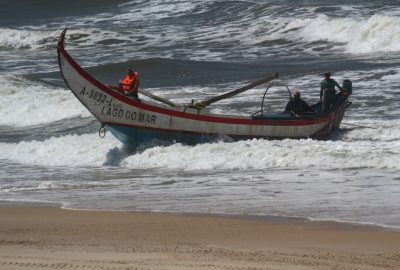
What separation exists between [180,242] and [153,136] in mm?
8472

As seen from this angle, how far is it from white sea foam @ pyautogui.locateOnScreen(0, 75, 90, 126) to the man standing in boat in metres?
6.63

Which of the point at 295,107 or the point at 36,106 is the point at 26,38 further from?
the point at 295,107

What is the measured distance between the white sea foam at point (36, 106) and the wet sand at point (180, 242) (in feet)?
39.6

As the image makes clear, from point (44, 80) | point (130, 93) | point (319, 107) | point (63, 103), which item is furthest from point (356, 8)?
point (130, 93)

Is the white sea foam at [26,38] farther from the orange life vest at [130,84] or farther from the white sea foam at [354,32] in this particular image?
the orange life vest at [130,84]

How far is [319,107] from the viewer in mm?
19062

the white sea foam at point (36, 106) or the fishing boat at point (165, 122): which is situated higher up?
the fishing boat at point (165, 122)

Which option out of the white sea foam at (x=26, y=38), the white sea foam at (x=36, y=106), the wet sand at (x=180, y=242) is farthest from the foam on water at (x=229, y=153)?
the white sea foam at (x=26, y=38)

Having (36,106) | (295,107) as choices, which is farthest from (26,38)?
(295,107)

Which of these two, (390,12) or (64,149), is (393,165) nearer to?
(64,149)

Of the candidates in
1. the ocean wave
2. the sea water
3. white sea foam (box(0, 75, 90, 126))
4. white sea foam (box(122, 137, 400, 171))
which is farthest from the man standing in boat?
white sea foam (box(0, 75, 90, 126))

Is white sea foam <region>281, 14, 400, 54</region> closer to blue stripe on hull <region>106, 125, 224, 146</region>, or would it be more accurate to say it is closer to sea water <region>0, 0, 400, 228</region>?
sea water <region>0, 0, 400, 228</region>

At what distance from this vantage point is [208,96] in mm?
24000

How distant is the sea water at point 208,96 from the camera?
500 inches
